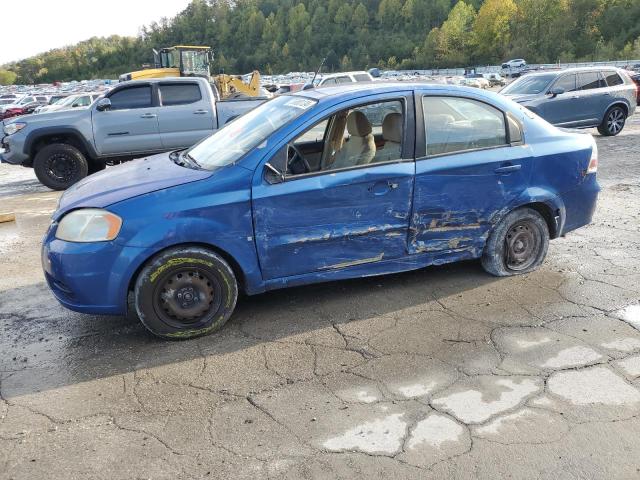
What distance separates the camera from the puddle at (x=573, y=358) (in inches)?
137

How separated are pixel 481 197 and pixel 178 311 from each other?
98.8 inches

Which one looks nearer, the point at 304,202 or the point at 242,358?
the point at 242,358

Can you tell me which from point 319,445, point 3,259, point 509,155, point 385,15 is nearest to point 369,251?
point 509,155

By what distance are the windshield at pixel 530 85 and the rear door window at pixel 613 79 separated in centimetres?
157

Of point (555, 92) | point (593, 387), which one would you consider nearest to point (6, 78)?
point (555, 92)

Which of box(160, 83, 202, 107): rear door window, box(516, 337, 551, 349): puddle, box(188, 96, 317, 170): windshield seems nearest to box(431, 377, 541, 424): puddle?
box(516, 337, 551, 349): puddle

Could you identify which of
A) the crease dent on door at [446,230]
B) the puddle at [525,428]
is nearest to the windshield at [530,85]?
the crease dent on door at [446,230]

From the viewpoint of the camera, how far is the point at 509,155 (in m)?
4.54

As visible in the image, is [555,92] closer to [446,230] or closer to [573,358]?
[446,230]

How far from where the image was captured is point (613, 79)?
13250 millimetres

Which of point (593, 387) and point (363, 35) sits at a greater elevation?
point (363, 35)

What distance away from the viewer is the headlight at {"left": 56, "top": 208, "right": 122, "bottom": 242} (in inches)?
143

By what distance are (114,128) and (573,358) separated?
8982 mm

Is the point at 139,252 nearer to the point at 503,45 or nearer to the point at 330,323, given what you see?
the point at 330,323
